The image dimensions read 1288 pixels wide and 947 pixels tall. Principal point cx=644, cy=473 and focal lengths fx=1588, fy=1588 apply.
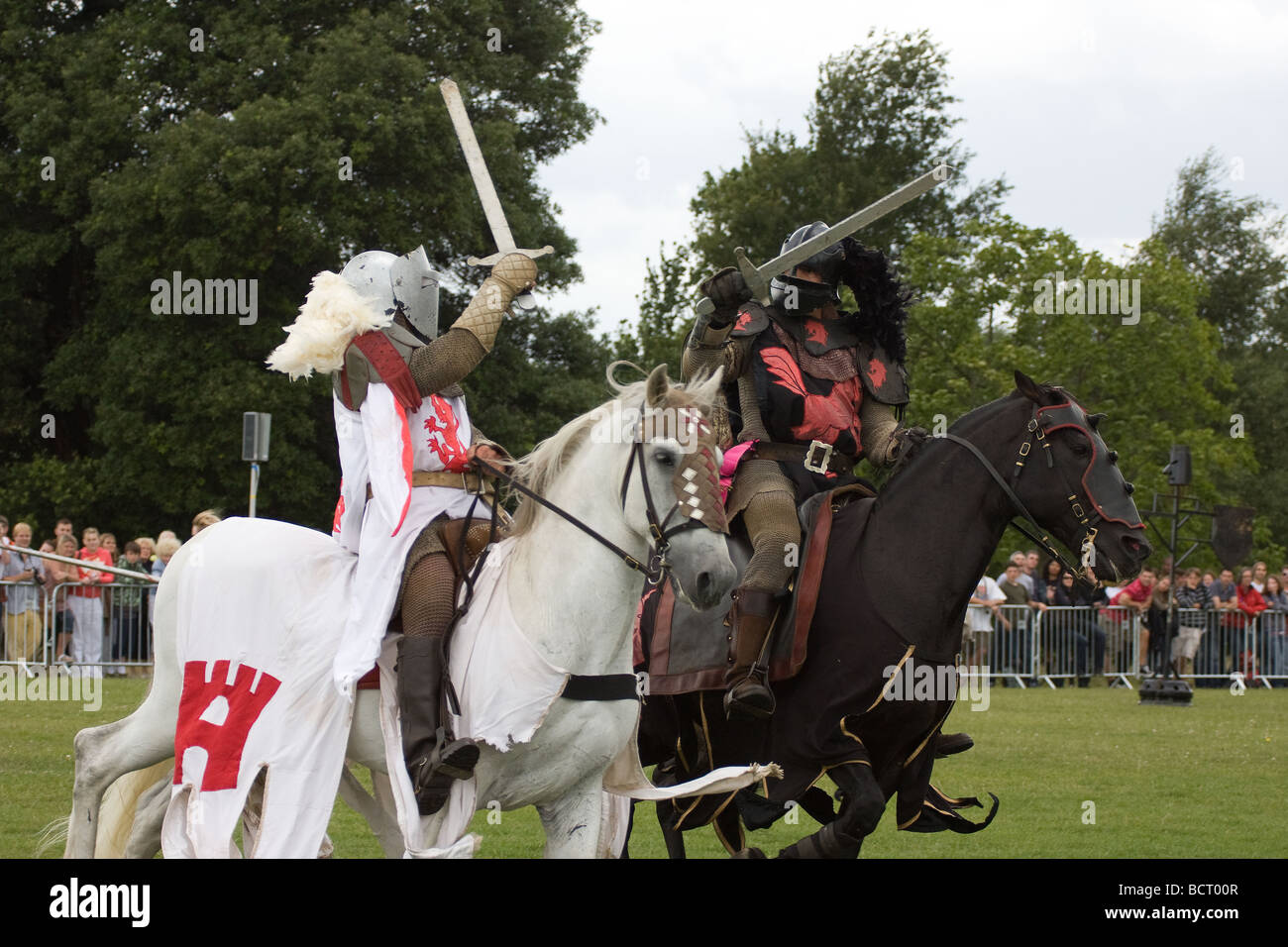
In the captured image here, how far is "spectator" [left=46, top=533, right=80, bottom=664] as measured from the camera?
18.8m

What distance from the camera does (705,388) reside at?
6012mm

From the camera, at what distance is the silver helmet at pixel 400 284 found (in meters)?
6.51

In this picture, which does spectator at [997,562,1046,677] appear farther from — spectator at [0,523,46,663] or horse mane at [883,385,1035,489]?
horse mane at [883,385,1035,489]

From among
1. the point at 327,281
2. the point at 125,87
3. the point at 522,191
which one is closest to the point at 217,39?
the point at 125,87

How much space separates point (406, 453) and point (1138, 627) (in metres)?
20.4

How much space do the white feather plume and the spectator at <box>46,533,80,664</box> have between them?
13.6 meters

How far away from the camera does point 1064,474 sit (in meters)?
6.73

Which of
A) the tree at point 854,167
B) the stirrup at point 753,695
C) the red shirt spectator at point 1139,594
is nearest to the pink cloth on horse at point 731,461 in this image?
the stirrup at point 753,695

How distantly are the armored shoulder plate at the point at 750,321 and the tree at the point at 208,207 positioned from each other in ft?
69.2

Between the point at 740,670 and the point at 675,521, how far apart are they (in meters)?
1.38

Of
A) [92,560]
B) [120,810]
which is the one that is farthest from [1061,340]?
[120,810]

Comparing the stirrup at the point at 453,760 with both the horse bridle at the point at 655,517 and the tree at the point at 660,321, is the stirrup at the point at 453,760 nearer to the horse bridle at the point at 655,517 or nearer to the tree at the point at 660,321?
the horse bridle at the point at 655,517

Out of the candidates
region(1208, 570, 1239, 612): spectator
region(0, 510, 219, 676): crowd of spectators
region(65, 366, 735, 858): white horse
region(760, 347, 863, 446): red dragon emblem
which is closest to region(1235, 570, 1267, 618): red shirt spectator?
region(1208, 570, 1239, 612): spectator

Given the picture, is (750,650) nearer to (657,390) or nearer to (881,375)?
(657,390)
